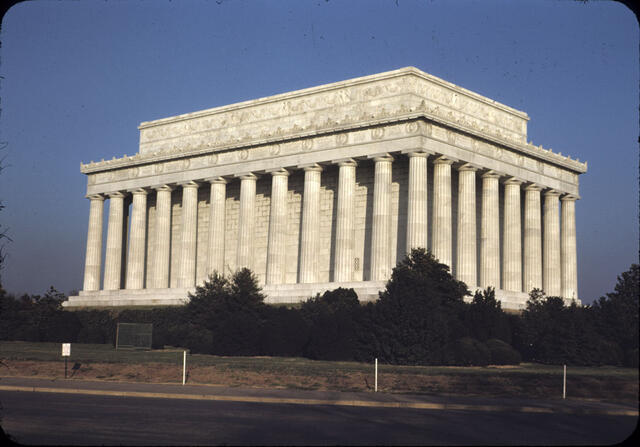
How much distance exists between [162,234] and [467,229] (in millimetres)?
33648

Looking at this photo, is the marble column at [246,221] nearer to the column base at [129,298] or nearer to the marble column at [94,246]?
the column base at [129,298]

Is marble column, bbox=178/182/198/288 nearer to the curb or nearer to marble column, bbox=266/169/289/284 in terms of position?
marble column, bbox=266/169/289/284

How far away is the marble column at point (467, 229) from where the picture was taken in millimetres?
73500

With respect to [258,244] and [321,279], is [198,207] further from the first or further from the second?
[321,279]

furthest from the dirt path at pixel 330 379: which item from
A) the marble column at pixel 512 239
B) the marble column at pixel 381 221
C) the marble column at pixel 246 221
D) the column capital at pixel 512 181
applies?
the column capital at pixel 512 181

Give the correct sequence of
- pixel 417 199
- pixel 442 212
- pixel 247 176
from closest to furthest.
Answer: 1. pixel 417 199
2. pixel 442 212
3. pixel 247 176

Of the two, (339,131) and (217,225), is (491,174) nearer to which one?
(339,131)

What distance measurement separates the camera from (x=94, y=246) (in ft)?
318

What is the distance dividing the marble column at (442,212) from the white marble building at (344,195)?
116 mm

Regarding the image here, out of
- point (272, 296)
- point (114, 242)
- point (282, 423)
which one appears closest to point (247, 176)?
point (272, 296)

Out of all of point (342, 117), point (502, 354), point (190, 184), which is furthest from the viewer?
point (190, 184)

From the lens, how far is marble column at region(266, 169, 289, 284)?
8012cm

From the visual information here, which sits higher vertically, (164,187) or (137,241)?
(164,187)

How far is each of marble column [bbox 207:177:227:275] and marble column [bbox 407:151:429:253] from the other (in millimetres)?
22396
